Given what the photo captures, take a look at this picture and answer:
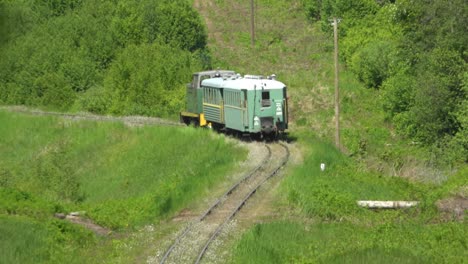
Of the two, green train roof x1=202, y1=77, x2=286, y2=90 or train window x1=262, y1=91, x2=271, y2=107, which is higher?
green train roof x1=202, y1=77, x2=286, y2=90

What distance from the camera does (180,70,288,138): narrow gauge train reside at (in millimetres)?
36344

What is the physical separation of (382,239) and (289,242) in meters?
2.65

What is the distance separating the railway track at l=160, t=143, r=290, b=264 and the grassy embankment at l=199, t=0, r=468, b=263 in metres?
1.07

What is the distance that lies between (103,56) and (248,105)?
3944 centimetres

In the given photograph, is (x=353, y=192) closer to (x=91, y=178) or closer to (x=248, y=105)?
(x=248, y=105)

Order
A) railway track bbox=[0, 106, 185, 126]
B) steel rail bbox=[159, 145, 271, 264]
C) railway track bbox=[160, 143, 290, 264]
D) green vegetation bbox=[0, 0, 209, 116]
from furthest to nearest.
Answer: green vegetation bbox=[0, 0, 209, 116], railway track bbox=[0, 106, 185, 126], steel rail bbox=[159, 145, 271, 264], railway track bbox=[160, 143, 290, 264]

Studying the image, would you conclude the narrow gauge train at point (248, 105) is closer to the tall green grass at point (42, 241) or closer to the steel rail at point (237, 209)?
the steel rail at point (237, 209)

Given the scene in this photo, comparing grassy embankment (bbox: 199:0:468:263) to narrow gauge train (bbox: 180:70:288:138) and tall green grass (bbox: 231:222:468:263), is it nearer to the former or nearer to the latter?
tall green grass (bbox: 231:222:468:263)

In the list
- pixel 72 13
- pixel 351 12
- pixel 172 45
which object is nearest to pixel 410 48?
pixel 351 12

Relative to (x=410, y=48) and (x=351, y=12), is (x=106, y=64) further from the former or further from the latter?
(x=410, y=48)

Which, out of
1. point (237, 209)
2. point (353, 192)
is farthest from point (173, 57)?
point (237, 209)

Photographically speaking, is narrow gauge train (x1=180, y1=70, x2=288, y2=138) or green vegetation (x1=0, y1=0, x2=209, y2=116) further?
green vegetation (x1=0, y1=0, x2=209, y2=116)

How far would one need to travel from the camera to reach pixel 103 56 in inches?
2874

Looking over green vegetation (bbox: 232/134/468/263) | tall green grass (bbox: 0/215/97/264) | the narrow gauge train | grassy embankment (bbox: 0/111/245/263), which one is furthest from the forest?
tall green grass (bbox: 0/215/97/264)
